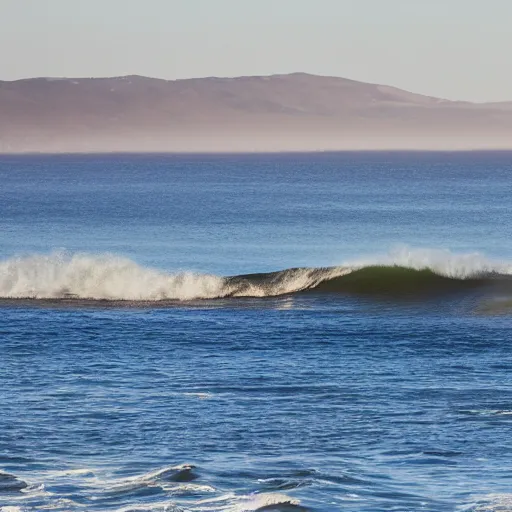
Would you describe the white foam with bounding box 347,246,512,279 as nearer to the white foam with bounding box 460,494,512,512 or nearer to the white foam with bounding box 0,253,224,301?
the white foam with bounding box 0,253,224,301

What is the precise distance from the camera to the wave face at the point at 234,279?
39719 mm

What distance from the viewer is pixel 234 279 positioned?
41.0m

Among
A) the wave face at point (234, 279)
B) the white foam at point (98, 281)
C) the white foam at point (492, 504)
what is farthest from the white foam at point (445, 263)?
the white foam at point (492, 504)

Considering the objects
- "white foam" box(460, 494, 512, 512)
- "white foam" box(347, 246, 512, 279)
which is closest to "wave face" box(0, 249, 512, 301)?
"white foam" box(347, 246, 512, 279)

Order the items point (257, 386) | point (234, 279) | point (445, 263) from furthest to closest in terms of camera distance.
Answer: point (445, 263) < point (234, 279) < point (257, 386)

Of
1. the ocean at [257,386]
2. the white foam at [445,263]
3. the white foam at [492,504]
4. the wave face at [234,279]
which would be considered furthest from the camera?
the white foam at [445,263]

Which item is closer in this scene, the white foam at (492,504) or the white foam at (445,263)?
the white foam at (492,504)

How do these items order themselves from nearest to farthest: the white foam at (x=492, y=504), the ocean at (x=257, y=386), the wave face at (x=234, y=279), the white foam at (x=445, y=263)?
1. the white foam at (x=492, y=504)
2. the ocean at (x=257, y=386)
3. the wave face at (x=234, y=279)
4. the white foam at (x=445, y=263)

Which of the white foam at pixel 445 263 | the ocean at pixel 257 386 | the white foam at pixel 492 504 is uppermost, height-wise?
the white foam at pixel 445 263

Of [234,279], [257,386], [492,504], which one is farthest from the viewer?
[234,279]

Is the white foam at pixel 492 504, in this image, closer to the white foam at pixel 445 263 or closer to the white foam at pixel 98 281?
the white foam at pixel 98 281

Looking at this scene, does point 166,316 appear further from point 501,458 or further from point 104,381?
point 501,458

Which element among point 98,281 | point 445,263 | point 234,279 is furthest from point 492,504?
point 98,281

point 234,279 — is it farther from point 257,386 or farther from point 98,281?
point 257,386
